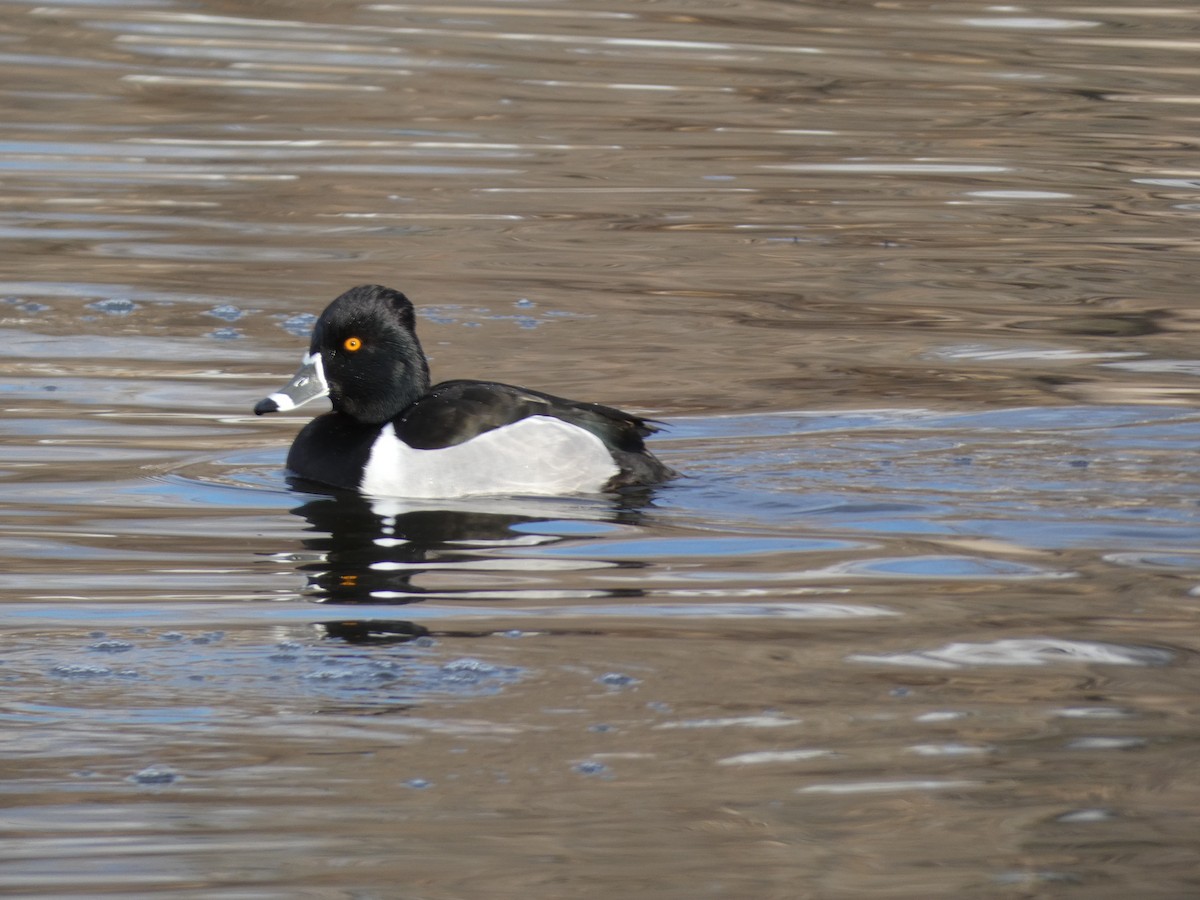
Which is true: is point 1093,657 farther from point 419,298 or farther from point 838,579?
point 419,298

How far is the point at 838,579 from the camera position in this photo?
269 inches

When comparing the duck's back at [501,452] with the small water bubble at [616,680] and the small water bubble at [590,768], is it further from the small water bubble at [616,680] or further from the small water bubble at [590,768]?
the small water bubble at [590,768]

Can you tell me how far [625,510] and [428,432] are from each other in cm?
86

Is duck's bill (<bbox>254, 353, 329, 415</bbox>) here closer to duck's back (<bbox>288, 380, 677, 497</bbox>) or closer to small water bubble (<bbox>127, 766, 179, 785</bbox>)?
duck's back (<bbox>288, 380, 677, 497</bbox>)

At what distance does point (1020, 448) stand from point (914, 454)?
1.46 ft

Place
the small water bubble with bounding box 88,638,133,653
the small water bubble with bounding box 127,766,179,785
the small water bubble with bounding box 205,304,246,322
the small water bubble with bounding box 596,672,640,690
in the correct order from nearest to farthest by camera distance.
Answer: the small water bubble with bounding box 127,766,179,785 < the small water bubble with bounding box 596,672,640,690 < the small water bubble with bounding box 88,638,133,653 < the small water bubble with bounding box 205,304,246,322

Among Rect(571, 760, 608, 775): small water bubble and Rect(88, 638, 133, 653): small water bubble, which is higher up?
Rect(88, 638, 133, 653): small water bubble

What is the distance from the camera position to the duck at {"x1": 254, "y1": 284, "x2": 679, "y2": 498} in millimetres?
8102

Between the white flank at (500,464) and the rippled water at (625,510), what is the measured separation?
0.14 m

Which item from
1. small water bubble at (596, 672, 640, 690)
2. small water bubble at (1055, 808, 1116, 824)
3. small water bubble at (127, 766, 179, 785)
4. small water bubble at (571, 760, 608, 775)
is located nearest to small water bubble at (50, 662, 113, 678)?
small water bubble at (127, 766, 179, 785)

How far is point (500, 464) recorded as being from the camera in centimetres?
810

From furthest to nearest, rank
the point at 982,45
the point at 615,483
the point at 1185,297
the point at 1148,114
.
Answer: the point at 982,45 → the point at 1148,114 → the point at 1185,297 → the point at 615,483

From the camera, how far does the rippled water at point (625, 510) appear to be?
479 cm

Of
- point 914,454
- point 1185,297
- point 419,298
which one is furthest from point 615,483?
point 1185,297
